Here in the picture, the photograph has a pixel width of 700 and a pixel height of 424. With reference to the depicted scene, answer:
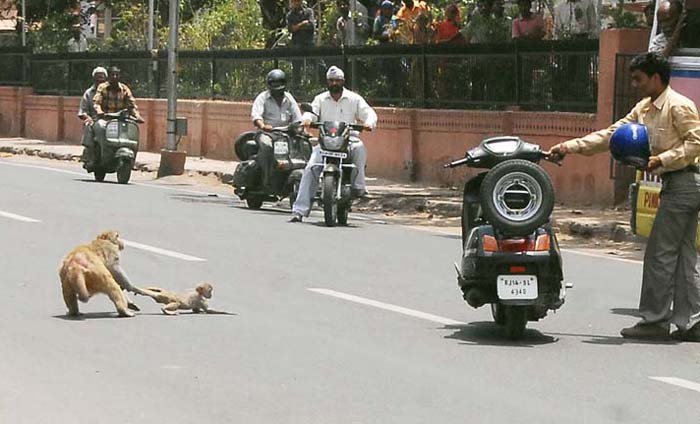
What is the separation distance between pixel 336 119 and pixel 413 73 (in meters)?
6.44

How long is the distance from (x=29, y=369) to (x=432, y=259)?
6566mm

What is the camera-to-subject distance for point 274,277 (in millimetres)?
13227

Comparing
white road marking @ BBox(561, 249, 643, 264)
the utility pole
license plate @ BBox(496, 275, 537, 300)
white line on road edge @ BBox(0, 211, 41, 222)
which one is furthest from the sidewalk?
license plate @ BBox(496, 275, 537, 300)

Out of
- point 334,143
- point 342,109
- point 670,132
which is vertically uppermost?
point 670,132

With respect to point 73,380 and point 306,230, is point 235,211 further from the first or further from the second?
point 73,380

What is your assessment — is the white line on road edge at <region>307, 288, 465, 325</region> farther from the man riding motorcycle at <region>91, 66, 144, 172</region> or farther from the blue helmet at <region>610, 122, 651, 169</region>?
the man riding motorcycle at <region>91, 66, 144, 172</region>

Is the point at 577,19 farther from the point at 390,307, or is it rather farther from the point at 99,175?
the point at 390,307

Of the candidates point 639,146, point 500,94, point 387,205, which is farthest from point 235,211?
point 639,146

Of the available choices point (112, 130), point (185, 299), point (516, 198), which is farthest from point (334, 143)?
point (516, 198)

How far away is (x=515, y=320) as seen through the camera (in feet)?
33.3

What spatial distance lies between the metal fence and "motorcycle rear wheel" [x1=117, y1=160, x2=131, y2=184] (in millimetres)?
4089

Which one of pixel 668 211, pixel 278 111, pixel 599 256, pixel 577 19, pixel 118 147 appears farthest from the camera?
pixel 118 147

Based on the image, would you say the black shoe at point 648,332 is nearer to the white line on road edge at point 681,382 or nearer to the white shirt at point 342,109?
the white line on road edge at point 681,382

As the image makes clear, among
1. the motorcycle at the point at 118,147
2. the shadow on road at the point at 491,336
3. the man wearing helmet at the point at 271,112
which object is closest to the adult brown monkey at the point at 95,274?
the shadow on road at the point at 491,336
